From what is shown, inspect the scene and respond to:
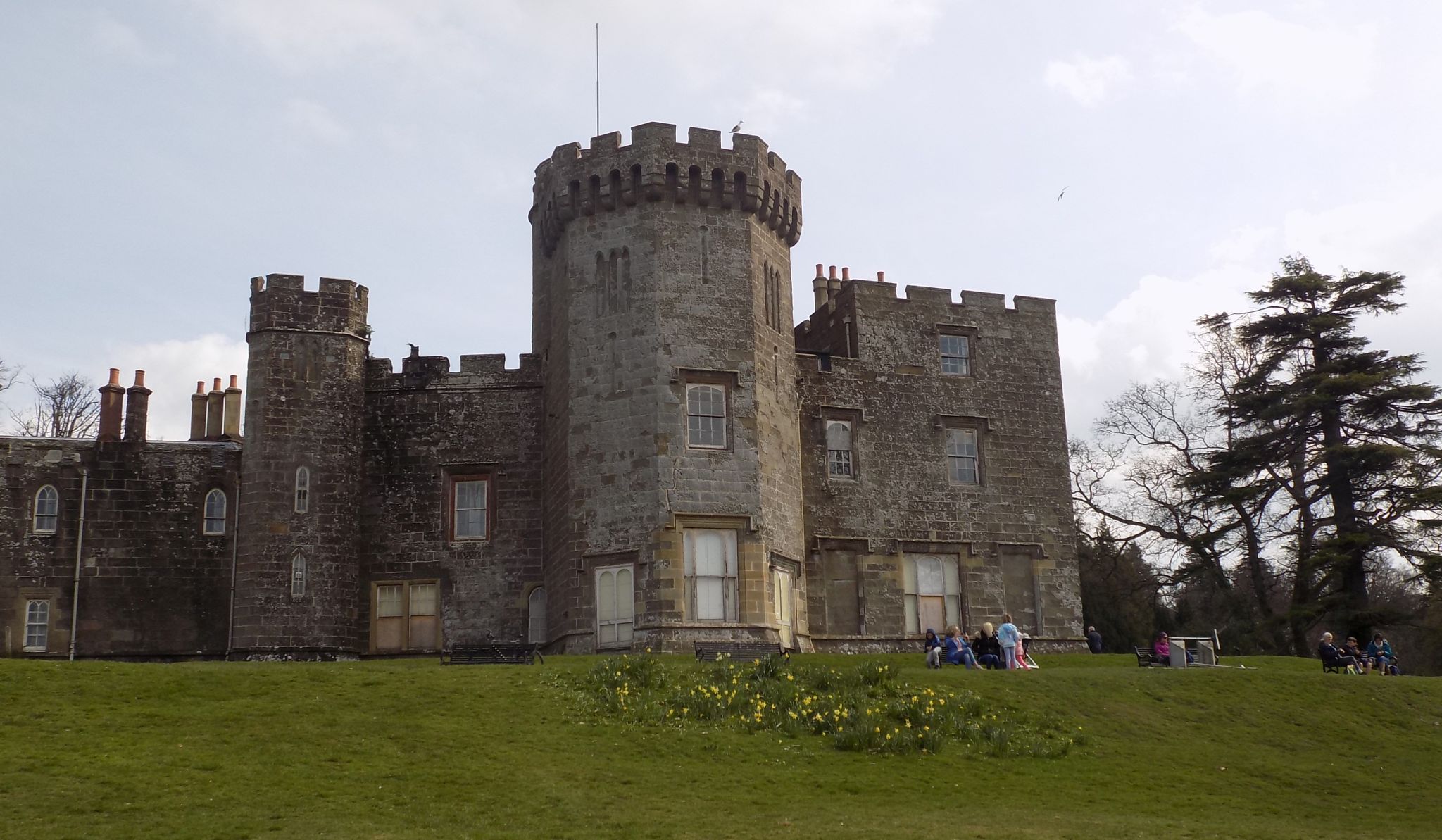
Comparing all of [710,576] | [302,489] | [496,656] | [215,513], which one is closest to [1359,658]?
[710,576]

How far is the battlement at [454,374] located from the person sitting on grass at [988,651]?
43.6 ft

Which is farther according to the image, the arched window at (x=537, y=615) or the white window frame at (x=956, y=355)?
the white window frame at (x=956, y=355)

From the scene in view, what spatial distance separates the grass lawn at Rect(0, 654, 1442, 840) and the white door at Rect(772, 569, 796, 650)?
255 inches

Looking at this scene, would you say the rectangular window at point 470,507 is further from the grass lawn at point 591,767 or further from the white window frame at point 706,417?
the grass lawn at point 591,767

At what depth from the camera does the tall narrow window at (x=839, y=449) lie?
39.5 m

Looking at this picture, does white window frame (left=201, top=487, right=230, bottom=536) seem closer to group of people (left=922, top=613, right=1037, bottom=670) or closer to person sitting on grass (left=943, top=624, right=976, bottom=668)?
group of people (left=922, top=613, right=1037, bottom=670)

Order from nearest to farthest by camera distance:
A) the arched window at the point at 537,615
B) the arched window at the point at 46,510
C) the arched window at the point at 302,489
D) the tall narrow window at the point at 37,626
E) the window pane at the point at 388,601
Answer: the tall narrow window at the point at 37,626 → the arched window at the point at 302,489 → the arched window at the point at 46,510 → the arched window at the point at 537,615 → the window pane at the point at 388,601

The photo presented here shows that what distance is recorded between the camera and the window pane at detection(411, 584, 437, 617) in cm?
3762

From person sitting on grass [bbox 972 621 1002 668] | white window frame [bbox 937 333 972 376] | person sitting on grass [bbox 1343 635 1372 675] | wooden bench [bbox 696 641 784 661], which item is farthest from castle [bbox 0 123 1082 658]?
person sitting on grass [bbox 1343 635 1372 675]

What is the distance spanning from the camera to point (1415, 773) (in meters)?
26.4

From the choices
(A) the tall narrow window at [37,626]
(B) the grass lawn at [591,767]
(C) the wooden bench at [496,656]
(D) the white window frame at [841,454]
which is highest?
(D) the white window frame at [841,454]

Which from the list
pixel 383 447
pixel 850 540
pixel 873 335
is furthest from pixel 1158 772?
pixel 383 447

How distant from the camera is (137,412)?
127 ft

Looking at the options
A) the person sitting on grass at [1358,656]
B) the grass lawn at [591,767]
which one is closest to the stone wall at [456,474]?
the grass lawn at [591,767]
